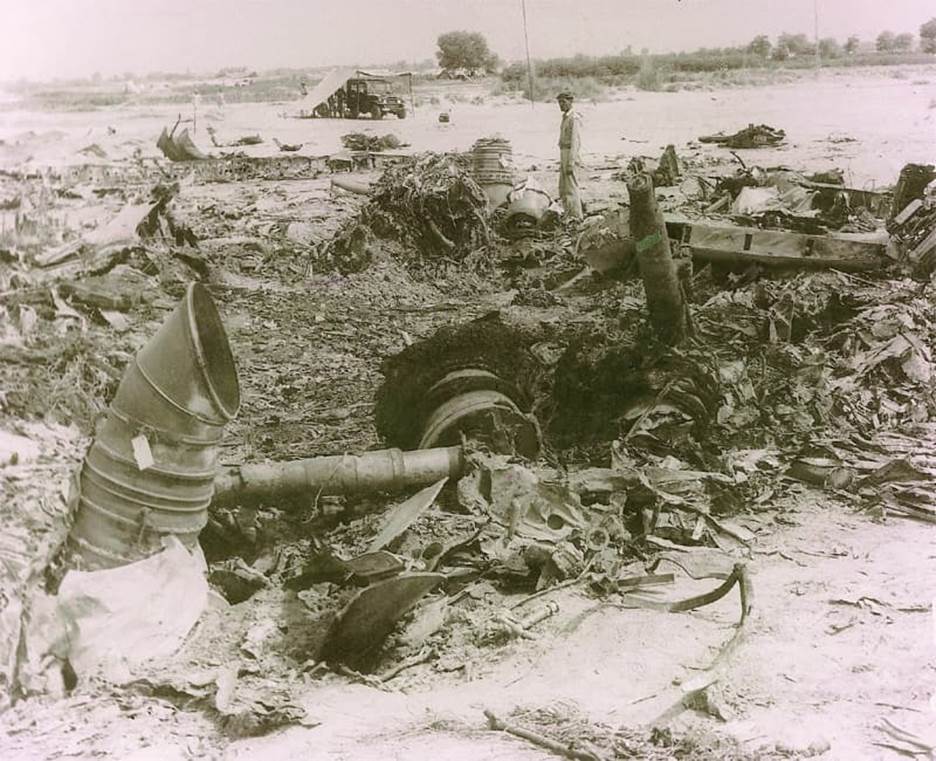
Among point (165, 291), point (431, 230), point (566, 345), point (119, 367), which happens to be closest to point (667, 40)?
point (566, 345)

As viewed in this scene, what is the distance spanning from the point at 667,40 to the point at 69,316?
5.23 metres

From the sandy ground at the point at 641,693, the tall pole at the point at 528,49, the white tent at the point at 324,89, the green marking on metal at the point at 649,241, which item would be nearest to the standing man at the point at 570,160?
the tall pole at the point at 528,49

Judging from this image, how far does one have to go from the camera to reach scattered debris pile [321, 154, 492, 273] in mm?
8875

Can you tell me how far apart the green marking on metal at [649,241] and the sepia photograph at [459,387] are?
0.7 inches

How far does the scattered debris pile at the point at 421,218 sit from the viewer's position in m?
8.88

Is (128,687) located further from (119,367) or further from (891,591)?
(891,591)

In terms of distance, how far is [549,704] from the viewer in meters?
3.80

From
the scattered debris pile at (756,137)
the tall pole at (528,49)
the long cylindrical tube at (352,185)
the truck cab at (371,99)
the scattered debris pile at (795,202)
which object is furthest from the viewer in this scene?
the scattered debris pile at (756,137)

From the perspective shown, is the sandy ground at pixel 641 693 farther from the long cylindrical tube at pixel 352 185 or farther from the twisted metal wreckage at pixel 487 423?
the long cylindrical tube at pixel 352 185

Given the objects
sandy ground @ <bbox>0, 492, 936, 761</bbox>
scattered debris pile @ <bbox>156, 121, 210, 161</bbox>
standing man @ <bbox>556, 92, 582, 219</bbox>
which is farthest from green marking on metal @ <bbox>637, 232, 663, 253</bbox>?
scattered debris pile @ <bbox>156, 121, 210, 161</bbox>

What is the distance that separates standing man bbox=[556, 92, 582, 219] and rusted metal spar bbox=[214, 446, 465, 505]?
199 inches

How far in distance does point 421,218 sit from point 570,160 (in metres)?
1.90

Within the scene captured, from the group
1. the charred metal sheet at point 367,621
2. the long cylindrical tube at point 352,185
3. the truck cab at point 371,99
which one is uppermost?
the truck cab at point 371,99

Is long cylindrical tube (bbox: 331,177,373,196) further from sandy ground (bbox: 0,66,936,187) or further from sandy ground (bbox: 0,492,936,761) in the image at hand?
sandy ground (bbox: 0,492,936,761)
